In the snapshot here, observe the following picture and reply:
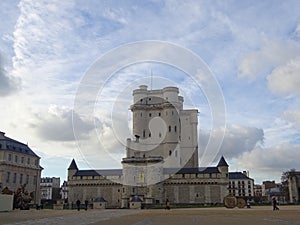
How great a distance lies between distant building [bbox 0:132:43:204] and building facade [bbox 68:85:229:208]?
1150 cm

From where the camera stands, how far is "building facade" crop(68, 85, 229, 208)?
8125 cm

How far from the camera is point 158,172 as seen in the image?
272 ft

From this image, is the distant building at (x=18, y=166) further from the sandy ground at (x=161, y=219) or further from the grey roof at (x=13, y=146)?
the sandy ground at (x=161, y=219)

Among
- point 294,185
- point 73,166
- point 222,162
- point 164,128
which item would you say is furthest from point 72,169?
point 294,185

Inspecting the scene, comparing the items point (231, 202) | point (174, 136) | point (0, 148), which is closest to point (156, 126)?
point (174, 136)

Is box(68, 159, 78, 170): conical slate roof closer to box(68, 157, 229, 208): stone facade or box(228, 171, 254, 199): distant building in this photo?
box(68, 157, 229, 208): stone facade

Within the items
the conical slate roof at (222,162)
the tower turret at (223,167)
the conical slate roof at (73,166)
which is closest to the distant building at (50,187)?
the conical slate roof at (73,166)

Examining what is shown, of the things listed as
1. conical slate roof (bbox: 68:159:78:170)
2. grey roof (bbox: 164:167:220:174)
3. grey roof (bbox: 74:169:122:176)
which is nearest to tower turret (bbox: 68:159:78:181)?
conical slate roof (bbox: 68:159:78:170)

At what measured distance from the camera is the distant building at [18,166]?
70062 mm

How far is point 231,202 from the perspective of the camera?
47781 millimetres

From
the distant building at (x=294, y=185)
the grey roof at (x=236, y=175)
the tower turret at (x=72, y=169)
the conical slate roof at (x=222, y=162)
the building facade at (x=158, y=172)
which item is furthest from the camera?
the grey roof at (x=236, y=175)

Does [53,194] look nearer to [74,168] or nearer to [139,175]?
[74,168]

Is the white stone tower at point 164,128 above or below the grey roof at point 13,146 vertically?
above

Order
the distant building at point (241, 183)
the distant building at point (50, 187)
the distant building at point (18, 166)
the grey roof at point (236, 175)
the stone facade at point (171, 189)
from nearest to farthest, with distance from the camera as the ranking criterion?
the distant building at point (18, 166) < the stone facade at point (171, 189) < the distant building at point (50, 187) < the distant building at point (241, 183) < the grey roof at point (236, 175)
